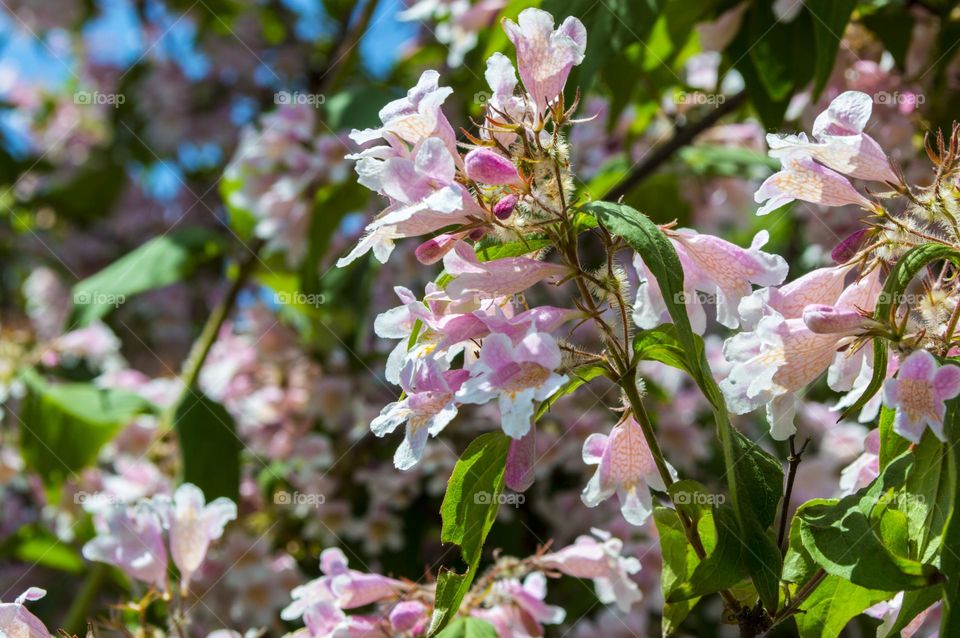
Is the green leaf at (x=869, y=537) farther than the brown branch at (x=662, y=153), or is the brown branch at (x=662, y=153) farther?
the brown branch at (x=662, y=153)

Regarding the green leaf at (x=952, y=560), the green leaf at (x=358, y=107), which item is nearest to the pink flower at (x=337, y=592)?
the green leaf at (x=952, y=560)

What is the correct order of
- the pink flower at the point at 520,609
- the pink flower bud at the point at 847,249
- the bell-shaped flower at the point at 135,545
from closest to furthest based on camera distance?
the pink flower bud at the point at 847,249 → the pink flower at the point at 520,609 → the bell-shaped flower at the point at 135,545

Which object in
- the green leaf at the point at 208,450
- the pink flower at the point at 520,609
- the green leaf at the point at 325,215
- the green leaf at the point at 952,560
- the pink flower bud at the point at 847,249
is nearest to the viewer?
the green leaf at the point at 952,560

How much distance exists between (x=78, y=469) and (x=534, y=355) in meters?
1.80

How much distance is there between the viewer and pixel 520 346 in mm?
765

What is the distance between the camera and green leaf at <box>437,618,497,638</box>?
1.03 meters

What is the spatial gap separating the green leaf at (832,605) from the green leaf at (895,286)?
0.15m

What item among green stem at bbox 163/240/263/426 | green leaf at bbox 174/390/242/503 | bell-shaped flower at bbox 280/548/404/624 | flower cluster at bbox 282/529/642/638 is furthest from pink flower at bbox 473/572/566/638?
green stem at bbox 163/240/263/426

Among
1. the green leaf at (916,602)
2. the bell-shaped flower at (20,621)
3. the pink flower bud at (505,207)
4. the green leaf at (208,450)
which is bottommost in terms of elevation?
the green leaf at (208,450)

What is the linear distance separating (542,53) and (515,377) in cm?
28

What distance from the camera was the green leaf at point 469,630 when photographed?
103 cm

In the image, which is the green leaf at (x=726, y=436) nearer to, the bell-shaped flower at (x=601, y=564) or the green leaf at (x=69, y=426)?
the bell-shaped flower at (x=601, y=564)

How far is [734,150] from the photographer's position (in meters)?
2.39

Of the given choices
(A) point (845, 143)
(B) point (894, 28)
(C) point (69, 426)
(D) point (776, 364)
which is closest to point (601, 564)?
(D) point (776, 364)
